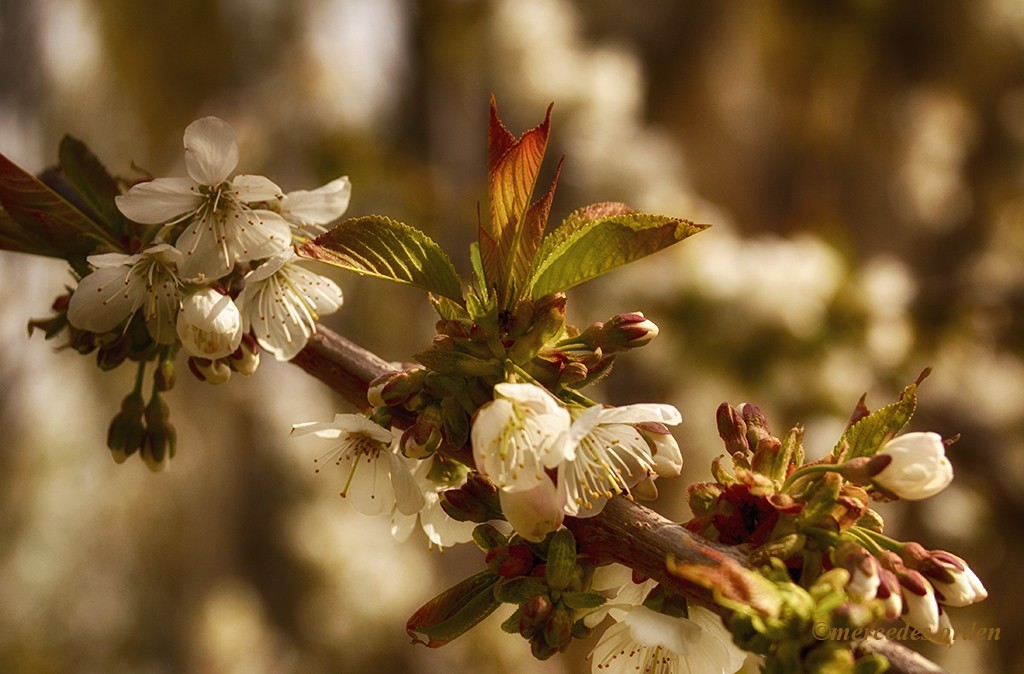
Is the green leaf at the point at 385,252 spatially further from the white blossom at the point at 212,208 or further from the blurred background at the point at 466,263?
the blurred background at the point at 466,263

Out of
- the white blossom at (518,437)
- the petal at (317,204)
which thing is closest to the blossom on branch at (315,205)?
the petal at (317,204)

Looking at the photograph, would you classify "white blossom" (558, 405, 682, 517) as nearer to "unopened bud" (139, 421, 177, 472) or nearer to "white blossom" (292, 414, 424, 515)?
"white blossom" (292, 414, 424, 515)

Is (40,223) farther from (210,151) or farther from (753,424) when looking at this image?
(753,424)

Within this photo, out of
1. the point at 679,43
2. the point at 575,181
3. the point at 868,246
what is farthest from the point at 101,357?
the point at 868,246

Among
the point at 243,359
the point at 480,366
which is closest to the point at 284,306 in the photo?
the point at 243,359

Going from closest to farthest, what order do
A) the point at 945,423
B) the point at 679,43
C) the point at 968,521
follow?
the point at 945,423 → the point at 968,521 → the point at 679,43

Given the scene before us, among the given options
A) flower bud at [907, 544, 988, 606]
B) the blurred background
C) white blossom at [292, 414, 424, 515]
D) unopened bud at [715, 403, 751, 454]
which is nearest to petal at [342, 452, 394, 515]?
white blossom at [292, 414, 424, 515]

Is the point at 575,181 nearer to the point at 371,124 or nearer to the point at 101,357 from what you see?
the point at 371,124
